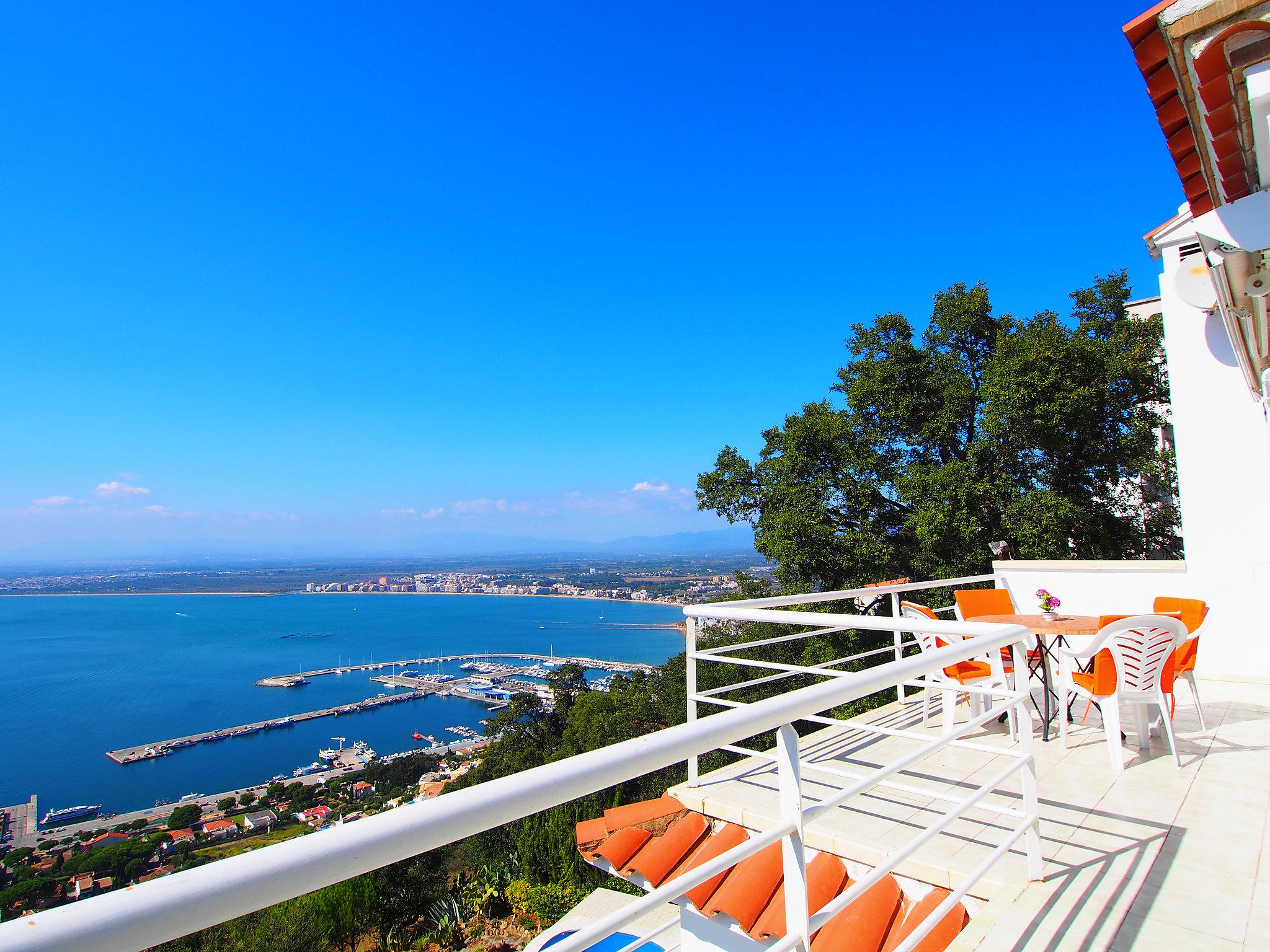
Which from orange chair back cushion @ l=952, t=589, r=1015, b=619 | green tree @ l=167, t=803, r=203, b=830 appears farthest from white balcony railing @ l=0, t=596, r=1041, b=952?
green tree @ l=167, t=803, r=203, b=830

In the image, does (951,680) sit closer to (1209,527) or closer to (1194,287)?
(1209,527)

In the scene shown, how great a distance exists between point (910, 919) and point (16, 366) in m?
54.1

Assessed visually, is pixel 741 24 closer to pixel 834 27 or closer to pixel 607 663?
pixel 834 27

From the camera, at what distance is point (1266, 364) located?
4.49 m

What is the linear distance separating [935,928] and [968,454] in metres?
10.8

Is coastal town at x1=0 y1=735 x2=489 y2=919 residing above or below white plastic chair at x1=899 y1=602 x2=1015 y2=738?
below

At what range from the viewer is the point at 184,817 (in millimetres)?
21547

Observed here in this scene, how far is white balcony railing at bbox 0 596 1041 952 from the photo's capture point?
1.68 ft

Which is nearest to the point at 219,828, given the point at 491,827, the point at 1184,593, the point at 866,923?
the point at 866,923

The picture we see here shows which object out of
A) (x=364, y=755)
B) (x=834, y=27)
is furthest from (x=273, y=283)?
(x=834, y=27)

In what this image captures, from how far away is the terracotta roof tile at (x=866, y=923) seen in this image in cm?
242

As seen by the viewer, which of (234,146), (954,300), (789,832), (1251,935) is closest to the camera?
(789,832)

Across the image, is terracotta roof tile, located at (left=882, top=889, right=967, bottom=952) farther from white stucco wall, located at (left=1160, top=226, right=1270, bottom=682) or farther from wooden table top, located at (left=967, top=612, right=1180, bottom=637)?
white stucco wall, located at (left=1160, top=226, right=1270, bottom=682)

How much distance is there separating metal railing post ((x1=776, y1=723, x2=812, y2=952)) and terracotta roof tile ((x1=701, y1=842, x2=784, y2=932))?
1189 millimetres
